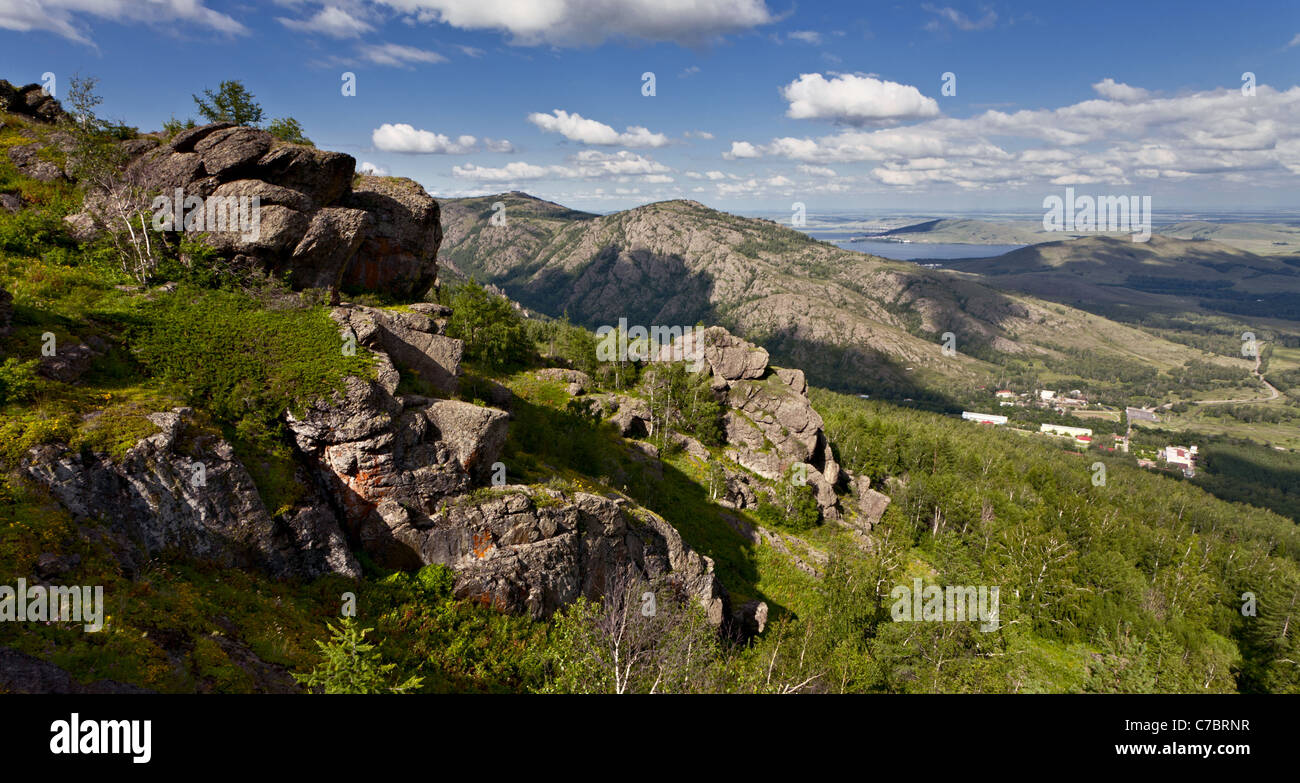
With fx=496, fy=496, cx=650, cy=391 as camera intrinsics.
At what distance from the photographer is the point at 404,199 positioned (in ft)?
131

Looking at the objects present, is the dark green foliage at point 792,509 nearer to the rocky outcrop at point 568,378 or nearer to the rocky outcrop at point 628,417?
the rocky outcrop at point 628,417

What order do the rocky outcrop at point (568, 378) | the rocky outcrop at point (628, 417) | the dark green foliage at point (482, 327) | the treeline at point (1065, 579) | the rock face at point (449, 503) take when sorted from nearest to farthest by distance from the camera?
the rock face at point (449, 503) → the treeline at point (1065, 579) → the dark green foliage at point (482, 327) → the rocky outcrop at point (568, 378) → the rocky outcrop at point (628, 417)

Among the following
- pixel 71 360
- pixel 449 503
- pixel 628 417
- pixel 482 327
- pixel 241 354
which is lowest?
pixel 628 417

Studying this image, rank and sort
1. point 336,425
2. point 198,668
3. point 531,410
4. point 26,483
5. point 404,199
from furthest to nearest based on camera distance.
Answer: point 531,410 → point 404,199 → point 336,425 → point 26,483 → point 198,668

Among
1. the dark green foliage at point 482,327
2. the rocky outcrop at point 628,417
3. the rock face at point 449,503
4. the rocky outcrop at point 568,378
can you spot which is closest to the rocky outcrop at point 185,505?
the rock face at point 449,503

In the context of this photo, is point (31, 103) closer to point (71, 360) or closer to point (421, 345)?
point (71, 360)

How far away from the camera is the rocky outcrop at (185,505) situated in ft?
48.7

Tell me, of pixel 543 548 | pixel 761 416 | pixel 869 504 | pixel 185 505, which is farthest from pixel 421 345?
pixel 869 504

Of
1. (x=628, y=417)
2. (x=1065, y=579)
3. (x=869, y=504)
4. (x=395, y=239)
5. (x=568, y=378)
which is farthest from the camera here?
(x=869, y=504)

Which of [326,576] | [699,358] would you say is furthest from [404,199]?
[699,358]

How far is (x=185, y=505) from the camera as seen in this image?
16.6 metres

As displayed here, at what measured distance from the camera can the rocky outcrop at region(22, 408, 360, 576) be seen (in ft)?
48.7
